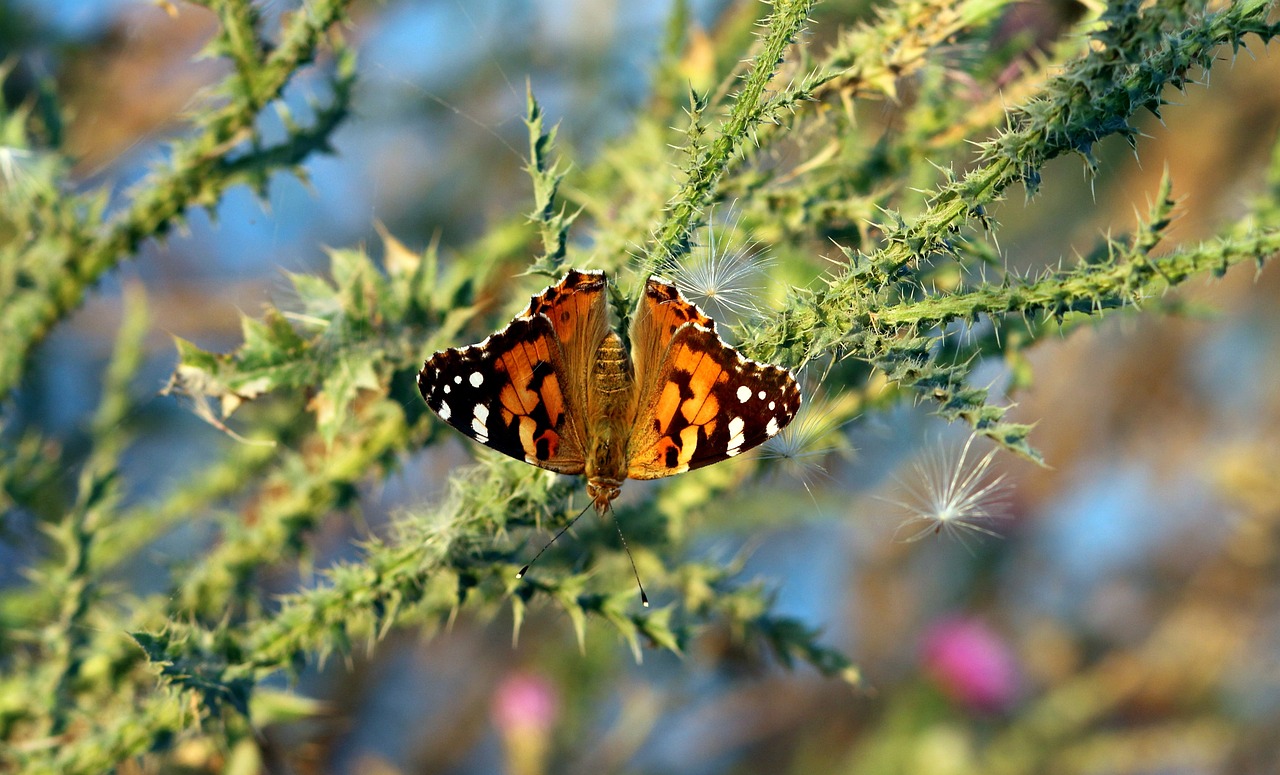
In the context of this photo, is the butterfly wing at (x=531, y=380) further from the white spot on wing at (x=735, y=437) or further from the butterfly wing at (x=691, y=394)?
the white spot on wing at (x=735, y=437)

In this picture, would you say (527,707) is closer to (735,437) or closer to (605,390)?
(605,390)

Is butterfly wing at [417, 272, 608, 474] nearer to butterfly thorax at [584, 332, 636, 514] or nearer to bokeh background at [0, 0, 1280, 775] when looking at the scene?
butterfly thorax at [584, 332, 636, 514]

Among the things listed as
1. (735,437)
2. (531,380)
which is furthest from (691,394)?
(531,380)

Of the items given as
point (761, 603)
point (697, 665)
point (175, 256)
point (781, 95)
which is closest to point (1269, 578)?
point (697, 665)

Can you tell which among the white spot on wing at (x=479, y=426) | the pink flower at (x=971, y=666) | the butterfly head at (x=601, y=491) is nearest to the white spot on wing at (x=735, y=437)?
the butterfly head at (x=601, y=491)

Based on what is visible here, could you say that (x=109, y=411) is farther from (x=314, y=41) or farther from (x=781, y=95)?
(x=781, y=95)

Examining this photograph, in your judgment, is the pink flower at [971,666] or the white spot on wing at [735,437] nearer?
the white spot on wing at [735,437]

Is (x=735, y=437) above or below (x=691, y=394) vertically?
below
